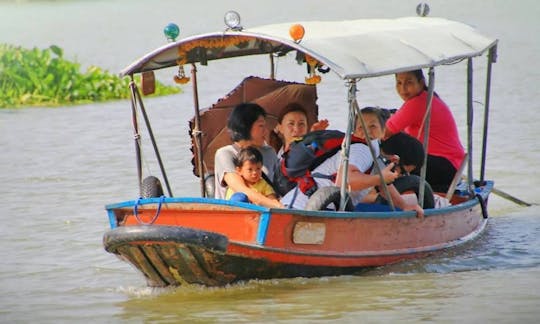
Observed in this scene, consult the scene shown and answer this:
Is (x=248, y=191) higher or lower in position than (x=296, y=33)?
lower

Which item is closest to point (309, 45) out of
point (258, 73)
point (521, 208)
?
point (521, 208)

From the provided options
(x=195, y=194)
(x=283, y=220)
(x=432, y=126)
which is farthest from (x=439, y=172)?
(x=195, y=194)

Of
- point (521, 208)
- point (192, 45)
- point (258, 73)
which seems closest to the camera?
point (192, 45)

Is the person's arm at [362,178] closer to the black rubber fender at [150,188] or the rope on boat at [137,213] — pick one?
the rope on boat at [137,213]

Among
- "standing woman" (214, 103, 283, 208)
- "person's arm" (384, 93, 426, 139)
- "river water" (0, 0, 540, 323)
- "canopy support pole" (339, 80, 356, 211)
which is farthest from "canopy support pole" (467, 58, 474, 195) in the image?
"canopy support pole" (339, 80, 356, 211)

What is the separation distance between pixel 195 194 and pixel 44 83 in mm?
7735

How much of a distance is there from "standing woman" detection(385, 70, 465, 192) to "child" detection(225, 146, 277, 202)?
1415mm

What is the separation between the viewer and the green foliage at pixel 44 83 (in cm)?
1908

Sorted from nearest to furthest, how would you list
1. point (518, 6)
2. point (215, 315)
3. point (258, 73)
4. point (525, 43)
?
point (215, 315) → point (258, 73) → point (525, 43) → point (518, 6)

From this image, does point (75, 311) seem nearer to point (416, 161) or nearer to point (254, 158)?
point (254, 158)

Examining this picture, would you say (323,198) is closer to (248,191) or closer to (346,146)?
(346,146)

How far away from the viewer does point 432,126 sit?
30.1 feet

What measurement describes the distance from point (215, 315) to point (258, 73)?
13598 mm

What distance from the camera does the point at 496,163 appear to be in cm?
1317
